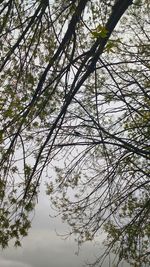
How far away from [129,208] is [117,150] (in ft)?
6.67

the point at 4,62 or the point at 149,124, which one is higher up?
the point at 149,124

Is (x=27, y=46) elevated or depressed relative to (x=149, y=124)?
depressed

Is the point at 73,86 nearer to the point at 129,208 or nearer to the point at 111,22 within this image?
the point at 111,22

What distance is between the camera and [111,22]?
423 cm

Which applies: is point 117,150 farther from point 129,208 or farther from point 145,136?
point 129,208

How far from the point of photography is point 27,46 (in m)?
4.75

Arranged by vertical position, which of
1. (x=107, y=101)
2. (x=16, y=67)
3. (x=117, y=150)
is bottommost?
(x=16, y=67)

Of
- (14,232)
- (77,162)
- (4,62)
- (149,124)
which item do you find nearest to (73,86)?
(4,62)

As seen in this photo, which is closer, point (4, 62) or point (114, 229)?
point (4, 62)

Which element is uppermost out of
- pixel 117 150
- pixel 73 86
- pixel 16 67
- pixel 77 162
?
pixel 117 150

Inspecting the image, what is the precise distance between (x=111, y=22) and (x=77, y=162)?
4.47m

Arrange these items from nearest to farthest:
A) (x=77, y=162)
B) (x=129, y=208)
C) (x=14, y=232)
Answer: (x=14, y=232) < (x=77, y=162) < (x=129, y=208)

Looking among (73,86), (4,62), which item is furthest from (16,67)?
(73,86)

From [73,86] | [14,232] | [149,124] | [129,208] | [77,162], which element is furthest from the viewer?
[129,208]
